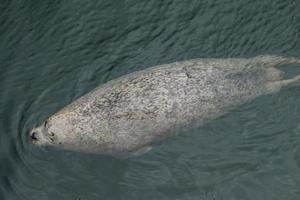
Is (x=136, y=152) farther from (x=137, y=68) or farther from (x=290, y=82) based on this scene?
(x=290, y=82)

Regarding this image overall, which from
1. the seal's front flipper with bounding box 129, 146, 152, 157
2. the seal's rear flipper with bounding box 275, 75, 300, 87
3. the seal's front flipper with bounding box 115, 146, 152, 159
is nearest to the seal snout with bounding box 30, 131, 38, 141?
the seal's front flipper with bounding box 115, 146, 152, 159

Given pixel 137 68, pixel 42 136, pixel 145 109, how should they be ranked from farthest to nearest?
pixel 137 68
pixel 42 136
pixel 145 109

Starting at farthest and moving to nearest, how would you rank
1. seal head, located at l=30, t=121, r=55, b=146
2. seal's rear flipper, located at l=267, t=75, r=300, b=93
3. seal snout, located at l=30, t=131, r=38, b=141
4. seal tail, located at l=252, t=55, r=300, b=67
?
seal tail, located at l=252, t=55, r=300, b=67, seal's rear flipper, located at l=267, t=75, r=300, b=93, seal snout, located at l=30, t=131, r=38, b=141, seal head, located at l=30, t=121, r=55, b=146

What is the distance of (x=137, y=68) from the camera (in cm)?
886

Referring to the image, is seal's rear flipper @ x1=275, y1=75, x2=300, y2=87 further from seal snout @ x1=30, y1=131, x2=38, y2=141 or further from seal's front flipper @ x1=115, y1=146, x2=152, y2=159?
seal snout @ x1=30, y1=131, x2=38, y2=141

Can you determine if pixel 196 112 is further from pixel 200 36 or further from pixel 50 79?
pixel 50 79

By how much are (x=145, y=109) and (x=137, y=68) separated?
1495mm

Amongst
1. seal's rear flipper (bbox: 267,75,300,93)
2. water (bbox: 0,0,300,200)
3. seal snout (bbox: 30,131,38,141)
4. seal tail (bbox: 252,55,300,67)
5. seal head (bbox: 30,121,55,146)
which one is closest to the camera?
water (bbox: 0,0,300,200)

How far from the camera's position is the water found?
743cm

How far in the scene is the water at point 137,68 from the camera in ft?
24.4

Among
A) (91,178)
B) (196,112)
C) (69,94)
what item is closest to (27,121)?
(69,94)

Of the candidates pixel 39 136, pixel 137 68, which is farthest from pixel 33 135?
pixel 137 68

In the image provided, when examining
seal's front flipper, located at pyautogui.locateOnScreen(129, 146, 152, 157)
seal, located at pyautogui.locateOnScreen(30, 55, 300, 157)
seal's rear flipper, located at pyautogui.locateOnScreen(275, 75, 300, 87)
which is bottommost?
seal's front flipper, located at pyautogui.locateOnScreen(129, 146, 152, 157)

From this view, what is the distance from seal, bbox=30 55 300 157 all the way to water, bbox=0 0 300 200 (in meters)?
0.23
